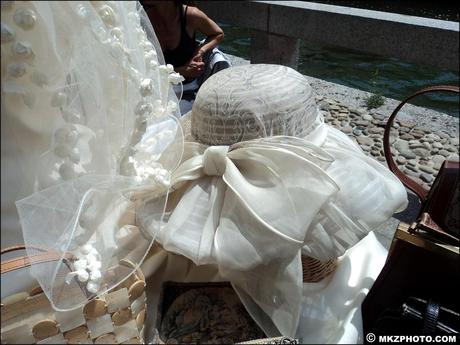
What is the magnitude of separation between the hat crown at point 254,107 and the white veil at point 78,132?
172 mm

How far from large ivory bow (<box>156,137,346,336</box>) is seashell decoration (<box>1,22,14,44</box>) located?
1.40ft

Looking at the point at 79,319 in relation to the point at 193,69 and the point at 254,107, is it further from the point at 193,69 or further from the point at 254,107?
the point at 193,69

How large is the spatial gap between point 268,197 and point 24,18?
1.71 ft

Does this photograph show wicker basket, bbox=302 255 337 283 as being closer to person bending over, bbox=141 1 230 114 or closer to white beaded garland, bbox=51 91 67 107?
white beaded garland, bbox=51 91 67 107

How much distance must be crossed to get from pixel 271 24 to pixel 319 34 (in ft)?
1.17

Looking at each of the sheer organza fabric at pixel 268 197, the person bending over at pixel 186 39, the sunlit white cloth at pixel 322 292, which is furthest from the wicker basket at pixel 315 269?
A: the person bending over at pixel 186 39

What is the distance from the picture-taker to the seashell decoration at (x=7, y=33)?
1.79 feet

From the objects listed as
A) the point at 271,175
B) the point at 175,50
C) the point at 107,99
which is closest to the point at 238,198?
the point at 271,175

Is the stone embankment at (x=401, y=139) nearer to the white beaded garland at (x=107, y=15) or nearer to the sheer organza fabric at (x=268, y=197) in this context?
the sheer organza fabric at (x=268, y=197)

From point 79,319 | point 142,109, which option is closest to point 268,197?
point 142,109

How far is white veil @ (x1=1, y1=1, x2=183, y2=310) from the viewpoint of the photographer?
59 centimetres

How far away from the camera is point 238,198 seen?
2.71ft

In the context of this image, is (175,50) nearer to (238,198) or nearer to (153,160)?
(153,160)

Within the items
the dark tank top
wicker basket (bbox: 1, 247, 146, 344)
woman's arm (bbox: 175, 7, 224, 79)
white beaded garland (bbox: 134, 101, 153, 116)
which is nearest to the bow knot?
white beaded garland (bbox: 134, 101, 153, 116)
